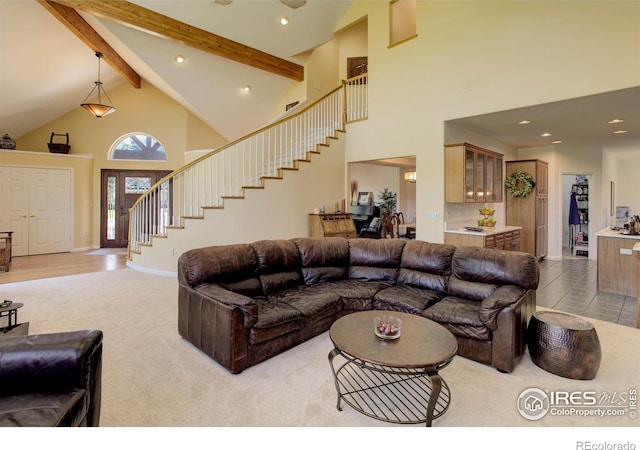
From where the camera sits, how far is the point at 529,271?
2.85m

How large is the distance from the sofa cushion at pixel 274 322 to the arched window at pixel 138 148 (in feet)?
26.0

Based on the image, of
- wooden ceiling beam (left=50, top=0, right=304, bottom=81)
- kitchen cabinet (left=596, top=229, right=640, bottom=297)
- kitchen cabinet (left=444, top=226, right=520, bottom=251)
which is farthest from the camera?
wooden ceiling beam (left=50, top=0, right=304, bottom=81)

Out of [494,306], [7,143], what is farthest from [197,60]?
[494,306]

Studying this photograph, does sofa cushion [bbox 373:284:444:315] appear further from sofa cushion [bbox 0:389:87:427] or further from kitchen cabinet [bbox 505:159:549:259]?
kitchen cabinet [bbox 505:159:549:259]

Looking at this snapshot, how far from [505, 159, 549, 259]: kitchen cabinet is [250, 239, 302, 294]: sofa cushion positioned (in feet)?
19.3

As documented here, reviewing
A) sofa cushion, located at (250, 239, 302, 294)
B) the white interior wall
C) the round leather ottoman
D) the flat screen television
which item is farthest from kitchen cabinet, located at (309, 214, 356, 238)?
the round leather ottoman

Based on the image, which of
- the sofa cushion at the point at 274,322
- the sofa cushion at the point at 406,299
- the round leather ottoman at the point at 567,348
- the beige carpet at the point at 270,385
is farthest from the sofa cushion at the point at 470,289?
the sofa cushion at the point at 274,322

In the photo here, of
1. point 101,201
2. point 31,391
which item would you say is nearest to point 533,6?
point 31,391

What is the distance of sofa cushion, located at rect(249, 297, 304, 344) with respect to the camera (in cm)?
254

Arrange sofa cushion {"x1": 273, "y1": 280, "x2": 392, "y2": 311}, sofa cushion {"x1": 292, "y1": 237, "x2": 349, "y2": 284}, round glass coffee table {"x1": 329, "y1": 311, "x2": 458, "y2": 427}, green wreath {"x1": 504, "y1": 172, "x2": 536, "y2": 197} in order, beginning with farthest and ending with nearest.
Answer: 1. green wreath {"x1": 504, "y1": 172, "x2": 536, "y2": 197}
2. sofa cushion {"x1": 292, "y1": 237, "x2": 349, "y2": 284}
3. sofa cushion {"x1": 273, "y1": 280, "x2": 392, "y2": 311}
4. round glass coffee table {"x1": 329, "y1": 311, "x2": 458, "y2": 427}

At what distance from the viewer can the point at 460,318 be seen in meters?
2.68

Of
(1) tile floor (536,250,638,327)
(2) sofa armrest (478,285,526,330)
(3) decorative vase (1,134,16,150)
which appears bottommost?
(1) tile floor (536,250,638,327)

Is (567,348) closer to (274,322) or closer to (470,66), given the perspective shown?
(274,322)
